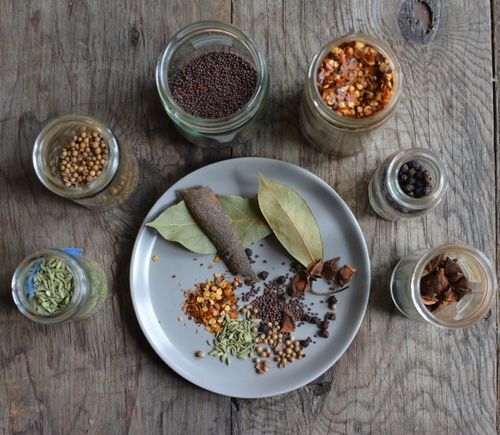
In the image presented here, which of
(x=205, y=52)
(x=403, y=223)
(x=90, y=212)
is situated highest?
(x=205, y=52)

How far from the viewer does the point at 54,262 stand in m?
Result: 1.28

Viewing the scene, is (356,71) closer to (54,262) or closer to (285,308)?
(285,308)

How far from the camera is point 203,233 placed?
132 cm

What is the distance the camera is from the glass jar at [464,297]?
3.94ft

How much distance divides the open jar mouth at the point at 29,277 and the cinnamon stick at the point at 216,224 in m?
0.30

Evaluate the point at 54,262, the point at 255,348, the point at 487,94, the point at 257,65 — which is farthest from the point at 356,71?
the point at 54,262

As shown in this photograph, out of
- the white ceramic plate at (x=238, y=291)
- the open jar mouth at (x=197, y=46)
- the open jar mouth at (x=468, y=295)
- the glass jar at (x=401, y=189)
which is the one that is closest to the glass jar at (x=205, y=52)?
the open jar mouth at (x=197, y=46)

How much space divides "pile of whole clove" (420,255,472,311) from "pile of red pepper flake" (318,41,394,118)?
38 cm

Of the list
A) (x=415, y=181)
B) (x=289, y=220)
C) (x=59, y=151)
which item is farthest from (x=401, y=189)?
(x=59, y=151)

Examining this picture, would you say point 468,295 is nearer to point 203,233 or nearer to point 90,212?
point 203,233

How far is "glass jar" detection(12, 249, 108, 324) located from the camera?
4.08 ft

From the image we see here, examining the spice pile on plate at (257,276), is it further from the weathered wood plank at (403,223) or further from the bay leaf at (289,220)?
the weathered wood plank at (403,223)

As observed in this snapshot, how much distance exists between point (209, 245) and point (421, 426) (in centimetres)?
70

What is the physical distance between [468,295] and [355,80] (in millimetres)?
557
